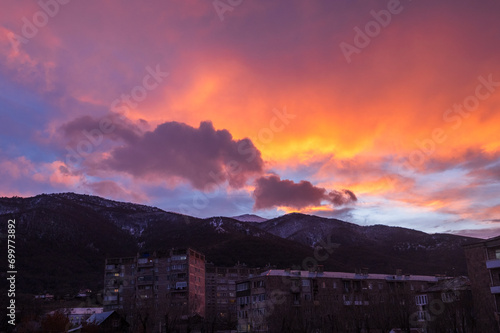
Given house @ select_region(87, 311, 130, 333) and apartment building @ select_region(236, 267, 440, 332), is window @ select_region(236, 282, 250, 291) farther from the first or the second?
house @ select_region(87, 311, 130, 333)

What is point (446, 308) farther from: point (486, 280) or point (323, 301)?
point (323, 301)

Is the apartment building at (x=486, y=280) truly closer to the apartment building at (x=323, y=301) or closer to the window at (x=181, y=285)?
the apartment building at (x=323, y=301)

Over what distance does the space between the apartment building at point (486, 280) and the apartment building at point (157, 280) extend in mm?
72182

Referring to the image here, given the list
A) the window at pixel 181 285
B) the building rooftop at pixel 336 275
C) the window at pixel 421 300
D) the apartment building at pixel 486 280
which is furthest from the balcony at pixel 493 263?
the window at pixel 181 285

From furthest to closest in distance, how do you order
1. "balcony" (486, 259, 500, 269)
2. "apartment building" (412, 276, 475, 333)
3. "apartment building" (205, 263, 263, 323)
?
1. "apartment building" (205, 263, 263, 323)
2. "balcony" (486, 259, 500, 269)
3. "apartment building" (412, 276, 475, 333)

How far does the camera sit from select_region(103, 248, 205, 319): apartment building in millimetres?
113188

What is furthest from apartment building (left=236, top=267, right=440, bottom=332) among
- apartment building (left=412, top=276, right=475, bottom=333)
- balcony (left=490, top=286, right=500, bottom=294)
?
balcony (left=490, top=286, right=500, bottom=294)

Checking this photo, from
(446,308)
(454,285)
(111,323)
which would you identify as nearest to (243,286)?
(111,323)

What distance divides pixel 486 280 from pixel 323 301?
28.5 meters

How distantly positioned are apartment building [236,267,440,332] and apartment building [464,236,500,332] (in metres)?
8.05

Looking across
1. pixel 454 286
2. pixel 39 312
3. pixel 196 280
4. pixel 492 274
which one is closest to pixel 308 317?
pixel 454 286

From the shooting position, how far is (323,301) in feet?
238

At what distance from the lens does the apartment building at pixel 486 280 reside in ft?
157

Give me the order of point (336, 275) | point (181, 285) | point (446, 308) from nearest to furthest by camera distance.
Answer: point (446, 308)
point (336, 275)
point (181, 285)
